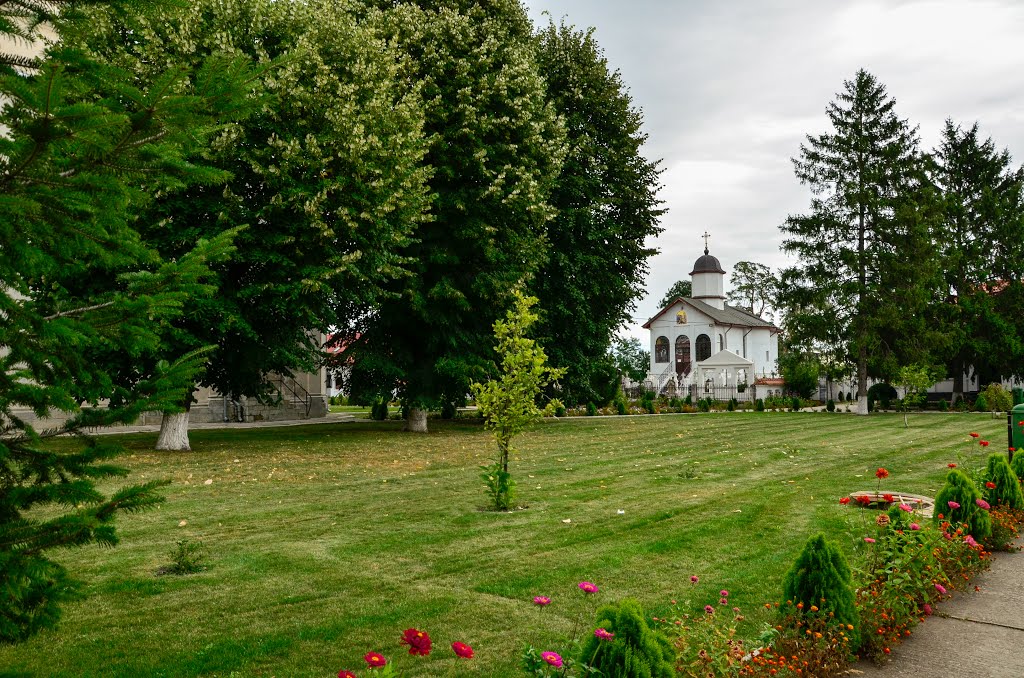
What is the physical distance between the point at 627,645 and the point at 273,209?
46.9 ft

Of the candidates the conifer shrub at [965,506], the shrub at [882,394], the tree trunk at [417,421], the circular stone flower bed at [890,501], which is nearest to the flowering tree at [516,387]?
the circular stone flower bed at [890,501]

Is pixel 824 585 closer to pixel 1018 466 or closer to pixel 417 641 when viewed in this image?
pixel 417 641

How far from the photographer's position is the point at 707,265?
224 ft

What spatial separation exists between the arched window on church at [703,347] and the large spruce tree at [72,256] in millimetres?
61984

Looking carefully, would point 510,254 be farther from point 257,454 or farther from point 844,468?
point 844,468

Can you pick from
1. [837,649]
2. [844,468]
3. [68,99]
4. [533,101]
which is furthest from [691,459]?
[68,99]

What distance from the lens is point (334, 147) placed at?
16.2 m

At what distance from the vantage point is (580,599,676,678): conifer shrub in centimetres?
329

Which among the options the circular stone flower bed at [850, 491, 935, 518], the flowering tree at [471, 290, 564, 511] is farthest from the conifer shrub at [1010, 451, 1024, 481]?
the flowering tree at [471, 290, 564, 511]

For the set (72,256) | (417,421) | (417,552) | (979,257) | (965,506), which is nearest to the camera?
(72,256)

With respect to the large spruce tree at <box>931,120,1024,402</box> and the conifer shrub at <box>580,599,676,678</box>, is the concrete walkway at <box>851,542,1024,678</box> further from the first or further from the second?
the large spruce tree at <box>931,120,1024,402</box>

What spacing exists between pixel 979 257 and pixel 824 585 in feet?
138

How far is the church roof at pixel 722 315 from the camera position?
63000 mm

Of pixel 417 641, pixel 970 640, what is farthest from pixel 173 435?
pixel 970 640
